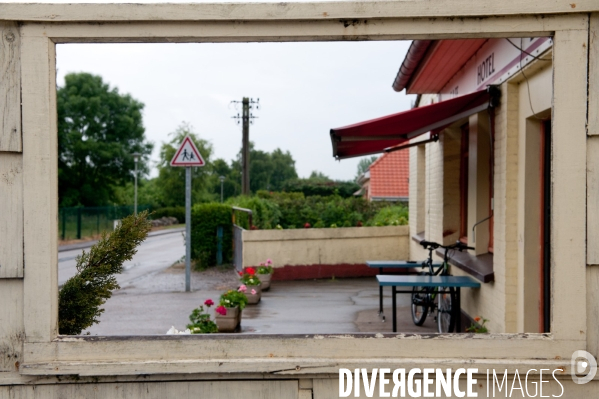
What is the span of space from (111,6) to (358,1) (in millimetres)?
1094

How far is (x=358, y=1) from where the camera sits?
289 centimetres

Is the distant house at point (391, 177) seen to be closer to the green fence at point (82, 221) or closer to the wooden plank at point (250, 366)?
the green fence at point (82, 221)

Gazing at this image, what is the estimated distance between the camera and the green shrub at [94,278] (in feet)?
12.4

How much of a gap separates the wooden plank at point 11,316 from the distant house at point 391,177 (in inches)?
1121

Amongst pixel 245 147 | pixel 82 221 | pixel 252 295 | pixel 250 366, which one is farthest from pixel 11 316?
pixel 82 221

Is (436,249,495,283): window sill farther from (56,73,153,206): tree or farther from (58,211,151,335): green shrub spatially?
(56,73,153,206): tree

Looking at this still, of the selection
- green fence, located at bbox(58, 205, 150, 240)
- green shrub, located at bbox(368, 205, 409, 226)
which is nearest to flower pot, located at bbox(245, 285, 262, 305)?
green shrub, located at bbox(368, 205, 409, 226)

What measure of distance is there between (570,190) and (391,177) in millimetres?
30441

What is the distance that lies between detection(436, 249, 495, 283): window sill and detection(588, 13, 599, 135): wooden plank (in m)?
3.79

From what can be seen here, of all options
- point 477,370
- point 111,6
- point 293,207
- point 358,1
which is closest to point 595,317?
point 477,370

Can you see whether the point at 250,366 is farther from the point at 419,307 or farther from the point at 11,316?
the point at 419,307

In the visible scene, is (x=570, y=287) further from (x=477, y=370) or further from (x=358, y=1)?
(x=358, y=1)

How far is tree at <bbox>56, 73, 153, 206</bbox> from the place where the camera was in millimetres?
47281

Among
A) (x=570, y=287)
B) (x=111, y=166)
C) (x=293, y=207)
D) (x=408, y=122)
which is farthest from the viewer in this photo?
(x=111, y=166)
